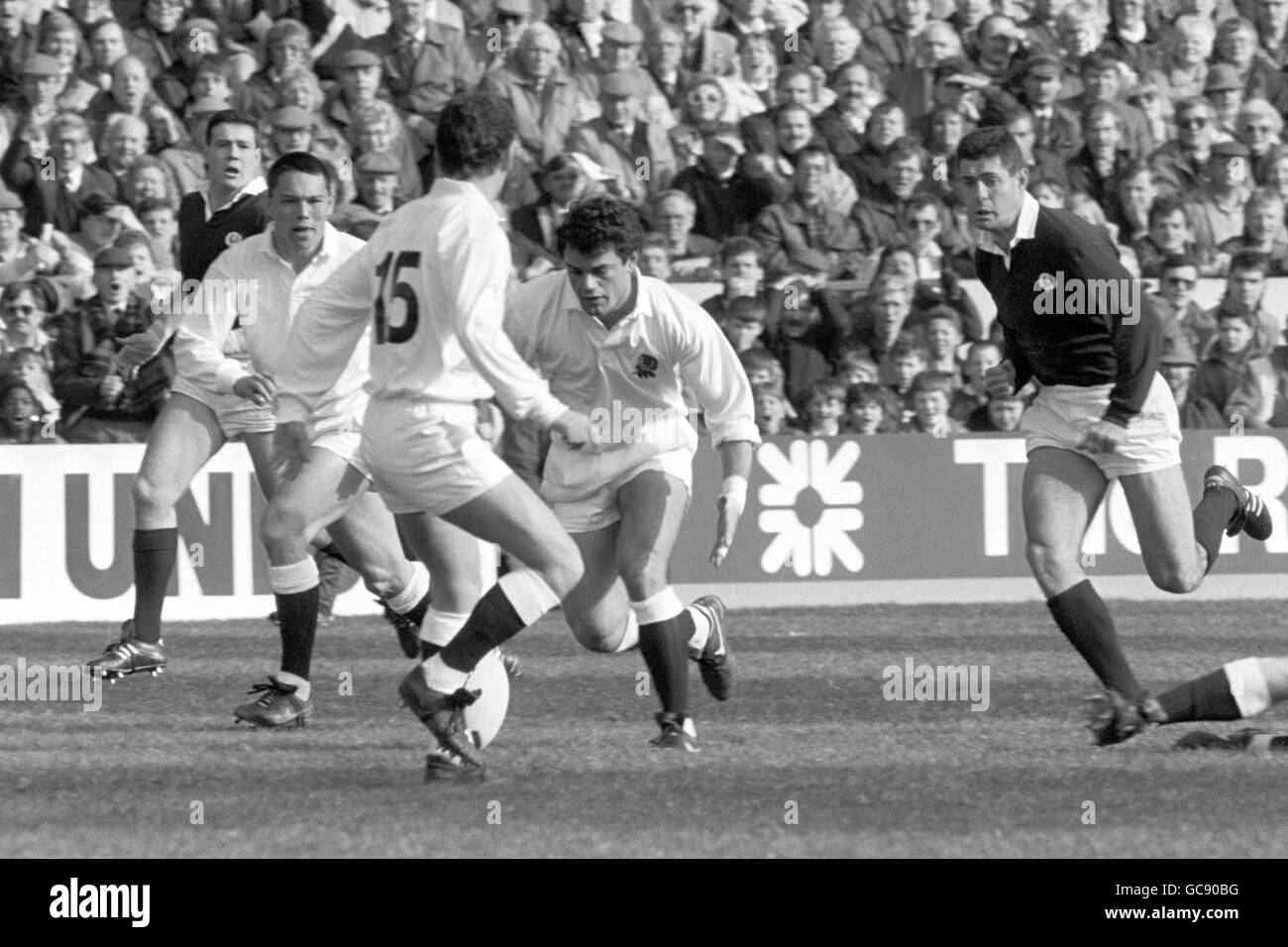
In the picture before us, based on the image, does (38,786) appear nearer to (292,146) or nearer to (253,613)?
(253,613)

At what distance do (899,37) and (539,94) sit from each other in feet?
8.77

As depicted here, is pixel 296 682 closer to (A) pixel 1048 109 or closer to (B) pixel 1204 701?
(B) pixel 1204 701

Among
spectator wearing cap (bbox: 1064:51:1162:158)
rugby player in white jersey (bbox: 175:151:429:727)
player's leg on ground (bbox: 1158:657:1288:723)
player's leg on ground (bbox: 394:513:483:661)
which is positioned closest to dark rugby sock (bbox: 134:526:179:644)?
rugby player in white jersey (bbox: 175:151:429:727)

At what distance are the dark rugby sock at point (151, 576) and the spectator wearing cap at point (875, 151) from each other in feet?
20.4

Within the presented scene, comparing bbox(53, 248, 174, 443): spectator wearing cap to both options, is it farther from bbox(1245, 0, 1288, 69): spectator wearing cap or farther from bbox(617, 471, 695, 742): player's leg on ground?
bbox(1245, 0, 1288, 69): spectator wearing cap

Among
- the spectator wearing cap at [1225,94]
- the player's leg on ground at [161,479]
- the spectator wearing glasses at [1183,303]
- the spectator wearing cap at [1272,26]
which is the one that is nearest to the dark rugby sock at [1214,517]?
the player's leg on ground at [161,479]

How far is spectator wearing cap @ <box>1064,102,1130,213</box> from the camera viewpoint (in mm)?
15305

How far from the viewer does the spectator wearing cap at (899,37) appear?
15797 mm

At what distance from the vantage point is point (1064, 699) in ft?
30.9

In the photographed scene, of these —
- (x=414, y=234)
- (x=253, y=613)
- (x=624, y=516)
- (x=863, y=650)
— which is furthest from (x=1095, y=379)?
(x=253, y=613)

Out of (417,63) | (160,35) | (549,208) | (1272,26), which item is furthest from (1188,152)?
(160,35)

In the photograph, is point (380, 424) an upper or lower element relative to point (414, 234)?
lower

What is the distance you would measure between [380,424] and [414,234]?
0.57 m

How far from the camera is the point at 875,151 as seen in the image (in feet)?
48.9
